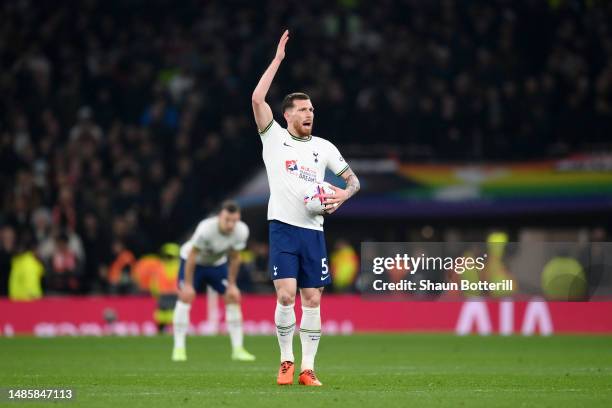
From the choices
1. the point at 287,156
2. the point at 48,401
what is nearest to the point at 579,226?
the point at 287,156

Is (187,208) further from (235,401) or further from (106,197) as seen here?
(235,401)

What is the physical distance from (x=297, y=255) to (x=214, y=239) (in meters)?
6.12

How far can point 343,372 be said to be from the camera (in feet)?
48.0

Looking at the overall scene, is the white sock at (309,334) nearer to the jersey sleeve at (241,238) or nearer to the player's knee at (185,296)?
the player's knee at (185,296)

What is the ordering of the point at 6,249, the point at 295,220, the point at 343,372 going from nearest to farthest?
the point at 295,220 → the point at 343,372 → the point at 6,249

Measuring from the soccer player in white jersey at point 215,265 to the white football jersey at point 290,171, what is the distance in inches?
221

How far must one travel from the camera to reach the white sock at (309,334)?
39.8 ft

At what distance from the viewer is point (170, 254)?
25469 millimetres

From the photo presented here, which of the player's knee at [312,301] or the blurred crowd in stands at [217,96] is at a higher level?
the blurred crowd in stands at [217,96]

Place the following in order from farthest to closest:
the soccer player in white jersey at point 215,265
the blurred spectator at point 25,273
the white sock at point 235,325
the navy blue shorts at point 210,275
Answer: the blurred spectator at point 25,273
the navy blue shorts at point 210,275
the white sock at point 235,325
the soccer player in white jersey at point 215,265

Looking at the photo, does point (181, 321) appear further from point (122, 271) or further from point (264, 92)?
point (122, 271)

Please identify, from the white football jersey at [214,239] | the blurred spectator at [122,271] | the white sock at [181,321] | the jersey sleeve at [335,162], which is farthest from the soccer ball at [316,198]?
the blurred spectator at [122,271]

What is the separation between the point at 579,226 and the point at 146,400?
63.7ft

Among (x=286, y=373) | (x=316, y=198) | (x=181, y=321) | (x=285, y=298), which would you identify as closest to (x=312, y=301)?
(x=285, y=298)
